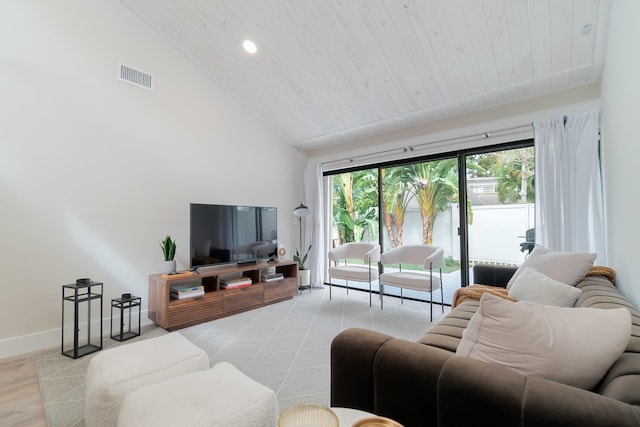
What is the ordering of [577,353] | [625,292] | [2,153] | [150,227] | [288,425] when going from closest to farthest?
1. [288,425]
2. [577,353]
3. [625,292]
4. [2,153]
5. [150,227]

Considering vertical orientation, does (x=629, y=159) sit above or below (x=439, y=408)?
above

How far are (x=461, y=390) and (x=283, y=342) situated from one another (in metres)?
2.06

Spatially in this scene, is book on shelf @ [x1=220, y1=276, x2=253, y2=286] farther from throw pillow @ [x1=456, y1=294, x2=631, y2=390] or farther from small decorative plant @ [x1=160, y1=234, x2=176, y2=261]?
throw pillow @ [x1=456, y1=294, x2=631, y2=390]

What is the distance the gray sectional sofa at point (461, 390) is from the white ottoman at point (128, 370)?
34.0 inches

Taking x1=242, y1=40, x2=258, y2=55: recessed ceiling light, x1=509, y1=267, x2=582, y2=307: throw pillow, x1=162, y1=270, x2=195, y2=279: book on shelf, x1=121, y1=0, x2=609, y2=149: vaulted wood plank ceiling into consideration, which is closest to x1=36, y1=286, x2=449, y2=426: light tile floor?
x1=162, y1=270, x2=195, y2=279: book on shelf

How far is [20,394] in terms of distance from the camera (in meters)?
1.85

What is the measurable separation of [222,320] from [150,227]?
1.30 meters

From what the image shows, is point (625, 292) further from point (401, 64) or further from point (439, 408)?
point (401, 64)

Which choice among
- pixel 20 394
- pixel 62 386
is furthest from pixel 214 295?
pixel 20 394

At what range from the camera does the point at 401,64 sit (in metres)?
2.96

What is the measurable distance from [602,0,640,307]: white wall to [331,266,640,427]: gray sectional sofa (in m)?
0.47

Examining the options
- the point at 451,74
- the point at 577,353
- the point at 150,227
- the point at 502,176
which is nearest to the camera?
the point at 577,353

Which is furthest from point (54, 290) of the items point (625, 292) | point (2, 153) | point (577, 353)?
point (625, 292)

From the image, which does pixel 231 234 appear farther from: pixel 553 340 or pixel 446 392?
Result: pixel 553 340
